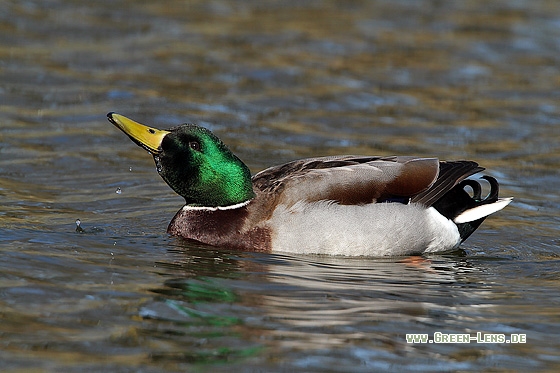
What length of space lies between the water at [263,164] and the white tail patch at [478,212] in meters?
0.27

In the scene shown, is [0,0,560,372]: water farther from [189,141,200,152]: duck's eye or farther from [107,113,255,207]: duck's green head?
[189,141,200,152]: duck's eye

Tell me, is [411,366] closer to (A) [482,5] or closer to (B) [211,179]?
(B) [211,179]

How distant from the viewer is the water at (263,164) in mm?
5781

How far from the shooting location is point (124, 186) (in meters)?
9.59

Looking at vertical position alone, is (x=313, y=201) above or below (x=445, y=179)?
below

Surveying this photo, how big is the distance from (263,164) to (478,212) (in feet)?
9.54

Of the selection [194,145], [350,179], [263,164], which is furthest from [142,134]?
[263,164]

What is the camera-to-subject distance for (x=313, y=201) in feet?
25.0

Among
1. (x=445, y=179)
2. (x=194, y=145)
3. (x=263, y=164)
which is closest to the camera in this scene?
(x=194, y=145)

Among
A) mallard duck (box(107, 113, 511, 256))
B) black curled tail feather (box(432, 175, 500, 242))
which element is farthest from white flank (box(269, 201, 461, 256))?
black curled tail feather (box(432, 175, 500, 242))

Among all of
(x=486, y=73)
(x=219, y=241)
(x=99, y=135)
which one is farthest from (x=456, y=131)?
(x=219, y=241)

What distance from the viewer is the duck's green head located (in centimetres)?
773

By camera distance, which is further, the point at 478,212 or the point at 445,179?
the point at 478,212

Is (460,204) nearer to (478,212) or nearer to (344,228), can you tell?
(478,212)
